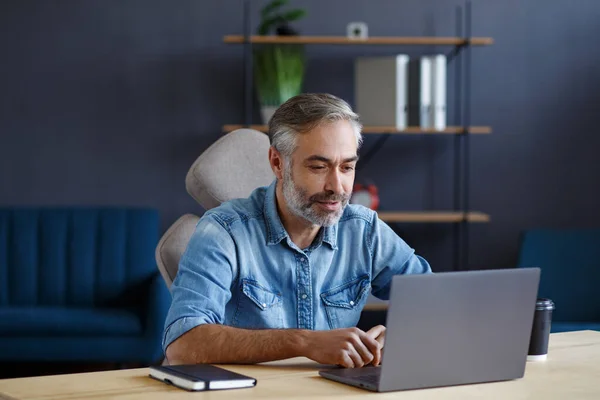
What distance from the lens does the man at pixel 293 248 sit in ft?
6.12

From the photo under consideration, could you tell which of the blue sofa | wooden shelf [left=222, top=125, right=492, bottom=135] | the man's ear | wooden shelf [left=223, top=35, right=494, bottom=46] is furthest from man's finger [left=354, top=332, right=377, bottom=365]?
wooden shelf [left=223, top=35, right=494, bottom=46]

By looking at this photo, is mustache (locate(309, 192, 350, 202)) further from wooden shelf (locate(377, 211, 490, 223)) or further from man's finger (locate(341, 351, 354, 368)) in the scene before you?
wooden shelf (locate(377, 211, 490, 223))

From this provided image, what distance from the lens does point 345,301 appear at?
206cm

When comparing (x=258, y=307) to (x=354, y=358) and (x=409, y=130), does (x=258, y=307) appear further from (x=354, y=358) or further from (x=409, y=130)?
(x=409, y=130)

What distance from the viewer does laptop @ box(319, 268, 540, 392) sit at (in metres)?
1.38

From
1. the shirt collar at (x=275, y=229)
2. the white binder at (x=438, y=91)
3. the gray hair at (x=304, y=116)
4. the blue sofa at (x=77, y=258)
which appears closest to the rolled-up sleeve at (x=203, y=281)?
the shirt collar at (x=275, y=229)

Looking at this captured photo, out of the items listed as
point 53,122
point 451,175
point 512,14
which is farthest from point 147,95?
point 512,14

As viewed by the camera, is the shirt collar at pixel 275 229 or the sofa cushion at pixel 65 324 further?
the sofa cushion at pixel 65 324

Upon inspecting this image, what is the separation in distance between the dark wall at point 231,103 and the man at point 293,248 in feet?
8.59

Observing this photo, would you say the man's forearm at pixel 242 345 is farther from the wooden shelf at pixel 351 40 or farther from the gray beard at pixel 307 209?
the wooden shelf at pixel 351 40

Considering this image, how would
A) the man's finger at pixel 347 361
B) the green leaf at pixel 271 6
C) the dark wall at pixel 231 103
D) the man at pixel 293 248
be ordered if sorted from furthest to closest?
1. the dark wall at pixel 231 103
2. the green leaf at pixel 271 6
3. the man at pixel 293 248
4. the man's finger at pixel 347 361

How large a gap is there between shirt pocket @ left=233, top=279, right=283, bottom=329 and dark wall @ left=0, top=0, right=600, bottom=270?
2.76 meters

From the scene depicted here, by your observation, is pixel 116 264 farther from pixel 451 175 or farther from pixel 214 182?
pixel 214 182

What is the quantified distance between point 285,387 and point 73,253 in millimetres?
3100
